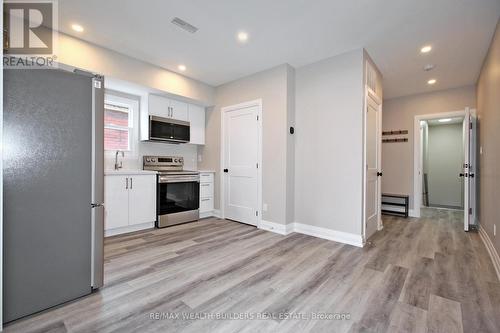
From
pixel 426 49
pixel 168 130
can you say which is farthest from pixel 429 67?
pixel 168 130

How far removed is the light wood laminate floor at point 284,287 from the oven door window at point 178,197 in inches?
25.6

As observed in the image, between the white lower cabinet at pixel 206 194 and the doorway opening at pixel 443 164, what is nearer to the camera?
the white lower cabinet at pixel 206 194

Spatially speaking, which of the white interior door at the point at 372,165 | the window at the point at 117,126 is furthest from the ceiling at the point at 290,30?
the window at the point at 117,126

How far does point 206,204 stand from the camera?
4492 mm

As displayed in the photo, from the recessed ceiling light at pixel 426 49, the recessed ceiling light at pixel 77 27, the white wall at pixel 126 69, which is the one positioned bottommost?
the white wall at pixel 126 69

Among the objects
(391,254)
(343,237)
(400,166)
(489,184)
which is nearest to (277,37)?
(343,237)

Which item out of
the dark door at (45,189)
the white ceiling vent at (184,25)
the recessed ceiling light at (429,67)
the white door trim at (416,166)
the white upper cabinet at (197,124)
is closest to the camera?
the dark door at (45,189)

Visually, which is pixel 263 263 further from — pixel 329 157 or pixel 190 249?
pixel 329 157

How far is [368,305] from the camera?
172 centimetres

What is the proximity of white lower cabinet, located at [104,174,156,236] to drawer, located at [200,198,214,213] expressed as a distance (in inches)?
37.9

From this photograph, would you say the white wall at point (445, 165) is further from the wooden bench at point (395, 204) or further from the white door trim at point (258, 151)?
the white door trim at point (258, 151)

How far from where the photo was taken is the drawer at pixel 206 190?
4.41m

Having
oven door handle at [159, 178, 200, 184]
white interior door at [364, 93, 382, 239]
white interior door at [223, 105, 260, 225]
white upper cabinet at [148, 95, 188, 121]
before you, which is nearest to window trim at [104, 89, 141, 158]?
white upper cabinet at [148, 95, 188, 121]

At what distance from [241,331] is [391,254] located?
86.6 inches
